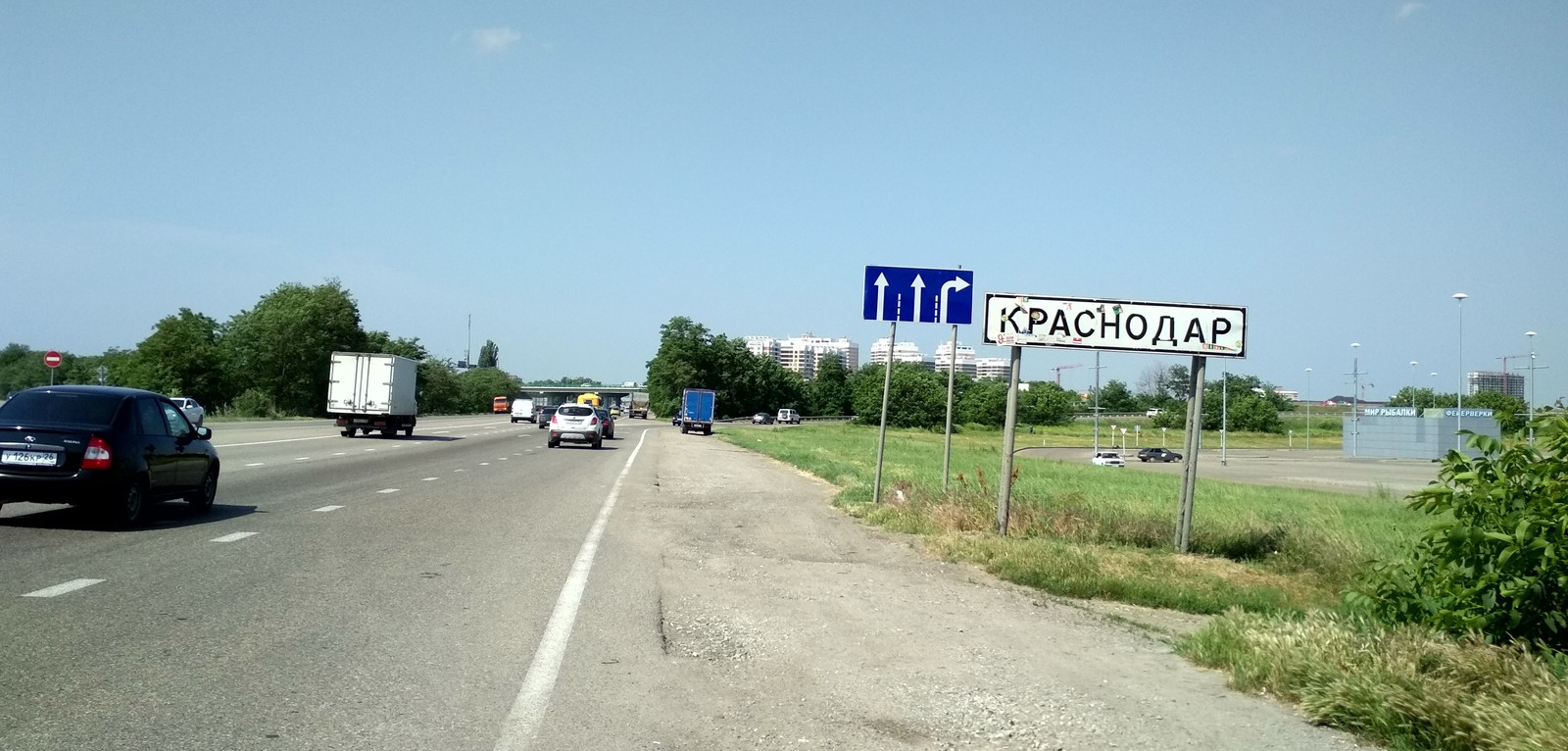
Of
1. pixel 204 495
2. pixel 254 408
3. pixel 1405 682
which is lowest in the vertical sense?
pixel 254 408

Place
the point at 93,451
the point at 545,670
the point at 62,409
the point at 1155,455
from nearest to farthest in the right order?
the point at 545,670 → the point at 93,451 → the point at 62,409 → the point at 1155,455

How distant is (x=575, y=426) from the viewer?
4334 cm

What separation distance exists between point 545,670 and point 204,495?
383 inches

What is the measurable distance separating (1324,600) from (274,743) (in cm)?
838

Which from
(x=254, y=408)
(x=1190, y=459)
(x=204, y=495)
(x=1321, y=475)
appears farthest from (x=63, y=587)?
(x=254, y=408)

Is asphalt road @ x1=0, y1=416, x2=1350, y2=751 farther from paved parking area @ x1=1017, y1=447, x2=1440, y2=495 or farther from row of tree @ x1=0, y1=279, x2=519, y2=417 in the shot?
row of tree @ x1=0, y1=279, x2=519, y2=417

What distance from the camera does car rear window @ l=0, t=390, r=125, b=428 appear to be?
12.0m

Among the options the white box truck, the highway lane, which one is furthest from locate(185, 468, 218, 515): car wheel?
the white box truck

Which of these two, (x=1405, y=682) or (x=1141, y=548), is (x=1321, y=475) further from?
(x=1405, y=682)

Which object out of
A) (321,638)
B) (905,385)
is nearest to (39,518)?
(321,638)

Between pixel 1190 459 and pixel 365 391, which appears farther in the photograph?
pixel 365 391

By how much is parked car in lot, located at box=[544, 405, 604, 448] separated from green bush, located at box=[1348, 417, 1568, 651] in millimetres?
38256

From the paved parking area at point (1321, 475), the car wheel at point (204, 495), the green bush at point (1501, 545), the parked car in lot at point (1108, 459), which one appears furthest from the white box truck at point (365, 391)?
the green bush at point (1501, 545)

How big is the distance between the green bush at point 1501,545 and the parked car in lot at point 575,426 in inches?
1506
